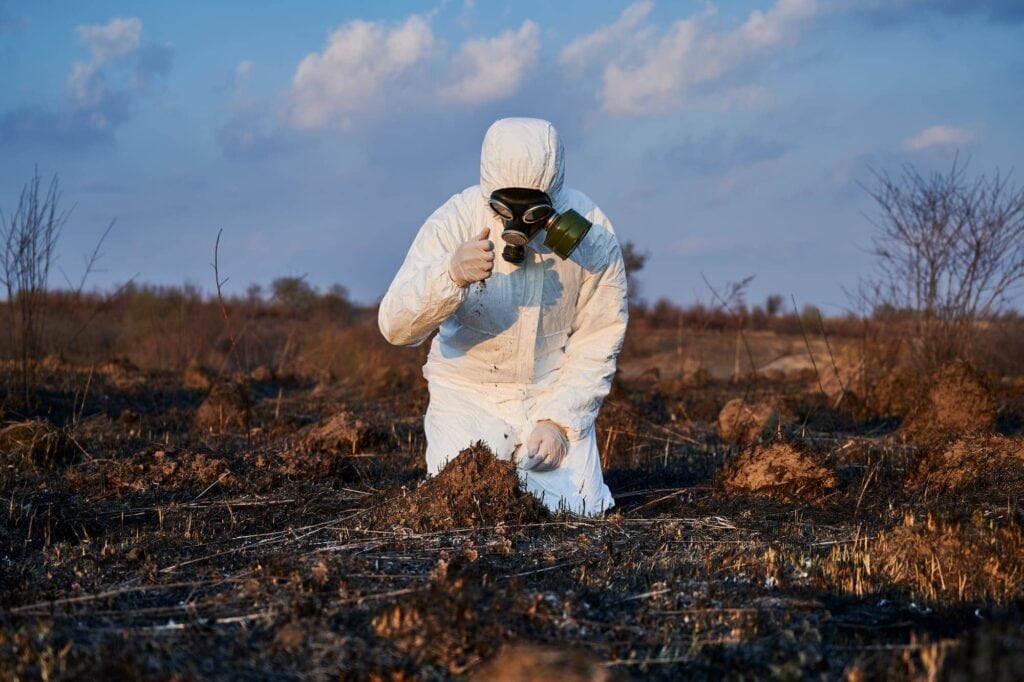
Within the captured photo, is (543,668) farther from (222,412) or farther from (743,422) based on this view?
(222,412)

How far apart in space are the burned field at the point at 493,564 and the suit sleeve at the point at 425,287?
753mm

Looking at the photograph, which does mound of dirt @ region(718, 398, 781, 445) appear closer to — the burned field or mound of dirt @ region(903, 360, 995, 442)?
the burned field

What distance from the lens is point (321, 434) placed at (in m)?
8.56

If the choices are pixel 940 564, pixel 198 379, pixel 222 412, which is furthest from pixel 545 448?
pixel 198 379

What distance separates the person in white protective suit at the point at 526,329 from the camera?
5.50m

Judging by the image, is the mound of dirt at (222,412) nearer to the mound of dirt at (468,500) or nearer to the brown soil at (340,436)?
the brown soil at (340,436)

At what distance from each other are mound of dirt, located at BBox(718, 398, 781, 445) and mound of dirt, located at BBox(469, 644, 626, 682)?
6.81 meters

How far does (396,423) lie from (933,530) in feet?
22.7

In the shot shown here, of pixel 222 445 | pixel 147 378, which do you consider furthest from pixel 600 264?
pixel 147 378

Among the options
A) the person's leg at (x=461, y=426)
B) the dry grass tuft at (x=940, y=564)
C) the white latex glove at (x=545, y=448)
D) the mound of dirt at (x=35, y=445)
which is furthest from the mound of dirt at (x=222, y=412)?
the dry grass tuft at (x=940, y=564)

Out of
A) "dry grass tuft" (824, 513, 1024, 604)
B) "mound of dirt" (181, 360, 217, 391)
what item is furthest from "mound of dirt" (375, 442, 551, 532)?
"mound of dirt" (181, 360, 217, 391)

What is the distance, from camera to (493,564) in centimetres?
452

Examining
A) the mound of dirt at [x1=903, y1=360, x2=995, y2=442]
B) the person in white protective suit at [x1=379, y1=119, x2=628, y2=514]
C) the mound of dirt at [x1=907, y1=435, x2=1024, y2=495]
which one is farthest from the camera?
the mound of dirt at [x1=903, y1=360, x2=995, y2=442]

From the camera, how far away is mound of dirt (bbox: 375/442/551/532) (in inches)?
205
